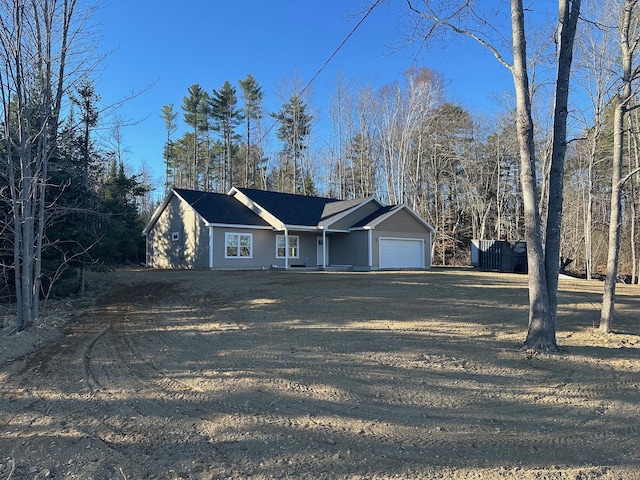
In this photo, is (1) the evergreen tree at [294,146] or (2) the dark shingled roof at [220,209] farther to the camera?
(1) the evergreen tree at [294,146]

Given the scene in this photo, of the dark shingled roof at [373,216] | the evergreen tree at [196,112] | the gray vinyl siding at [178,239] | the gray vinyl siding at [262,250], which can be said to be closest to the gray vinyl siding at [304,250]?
the gray vinyl siding at [262,250]

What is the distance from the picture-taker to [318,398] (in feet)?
14.7

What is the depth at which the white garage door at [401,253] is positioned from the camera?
23.0 meters

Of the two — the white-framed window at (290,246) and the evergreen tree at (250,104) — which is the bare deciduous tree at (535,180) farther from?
the evergreen tree at (250,104)

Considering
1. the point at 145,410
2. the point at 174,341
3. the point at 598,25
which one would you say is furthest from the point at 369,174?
the point at 145,410

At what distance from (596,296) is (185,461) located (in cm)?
1332

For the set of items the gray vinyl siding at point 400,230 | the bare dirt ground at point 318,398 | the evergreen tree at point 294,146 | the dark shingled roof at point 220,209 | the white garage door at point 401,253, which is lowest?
the bare dirt ground at point 318,398

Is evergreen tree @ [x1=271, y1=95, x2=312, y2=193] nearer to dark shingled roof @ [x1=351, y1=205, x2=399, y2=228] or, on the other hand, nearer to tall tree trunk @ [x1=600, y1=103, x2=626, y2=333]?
dark shingled roof @ [x1=351, y1=205, x2=399, y2=228]

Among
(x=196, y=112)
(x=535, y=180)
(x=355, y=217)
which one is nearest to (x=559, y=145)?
(x=535, y=180)

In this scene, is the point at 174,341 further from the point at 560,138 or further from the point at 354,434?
the point at 560,138

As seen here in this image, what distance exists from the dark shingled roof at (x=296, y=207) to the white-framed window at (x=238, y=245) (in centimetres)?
191

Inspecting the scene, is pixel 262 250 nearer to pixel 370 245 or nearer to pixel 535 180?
pixel 370 245

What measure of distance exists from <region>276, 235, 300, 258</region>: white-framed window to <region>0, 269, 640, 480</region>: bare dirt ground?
13.1m

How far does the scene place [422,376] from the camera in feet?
17.2
